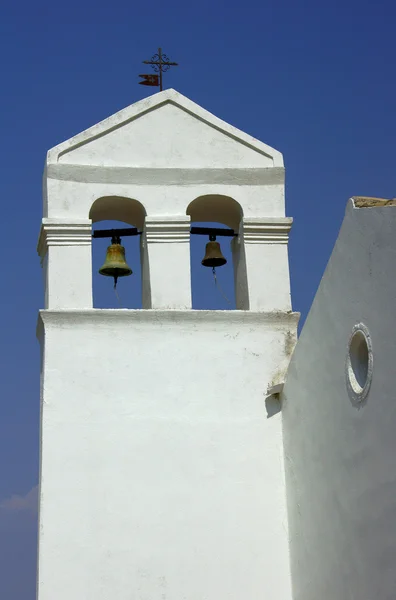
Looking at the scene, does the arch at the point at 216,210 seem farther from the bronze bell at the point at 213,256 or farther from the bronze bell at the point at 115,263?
the bronze bell at the point at 115,263

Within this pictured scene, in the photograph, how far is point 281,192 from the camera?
10.6m

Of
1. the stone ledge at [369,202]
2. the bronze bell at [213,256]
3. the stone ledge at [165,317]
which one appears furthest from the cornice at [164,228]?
the stone ledge at [369,202]

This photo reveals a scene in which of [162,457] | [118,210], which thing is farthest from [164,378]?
[118,210]

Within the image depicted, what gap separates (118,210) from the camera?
35.2 ft

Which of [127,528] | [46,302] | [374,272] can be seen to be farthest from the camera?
[46,302]

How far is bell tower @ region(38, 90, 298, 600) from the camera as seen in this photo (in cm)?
926

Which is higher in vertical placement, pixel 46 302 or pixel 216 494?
pixel 46 302

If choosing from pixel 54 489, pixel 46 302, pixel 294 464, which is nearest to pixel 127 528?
pixel 54 489

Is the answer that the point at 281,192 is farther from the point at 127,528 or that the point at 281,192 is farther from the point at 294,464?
the point at 127,528

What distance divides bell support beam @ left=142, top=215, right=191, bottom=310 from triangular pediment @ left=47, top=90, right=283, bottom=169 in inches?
22.2

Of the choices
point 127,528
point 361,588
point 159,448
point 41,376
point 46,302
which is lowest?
point 361,588

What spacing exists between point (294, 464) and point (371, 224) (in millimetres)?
2497

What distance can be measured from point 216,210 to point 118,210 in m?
0.87

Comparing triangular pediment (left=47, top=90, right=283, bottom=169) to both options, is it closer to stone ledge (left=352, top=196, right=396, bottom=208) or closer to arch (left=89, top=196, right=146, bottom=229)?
arch (left=89, top=196, right=146, bottom=229)
